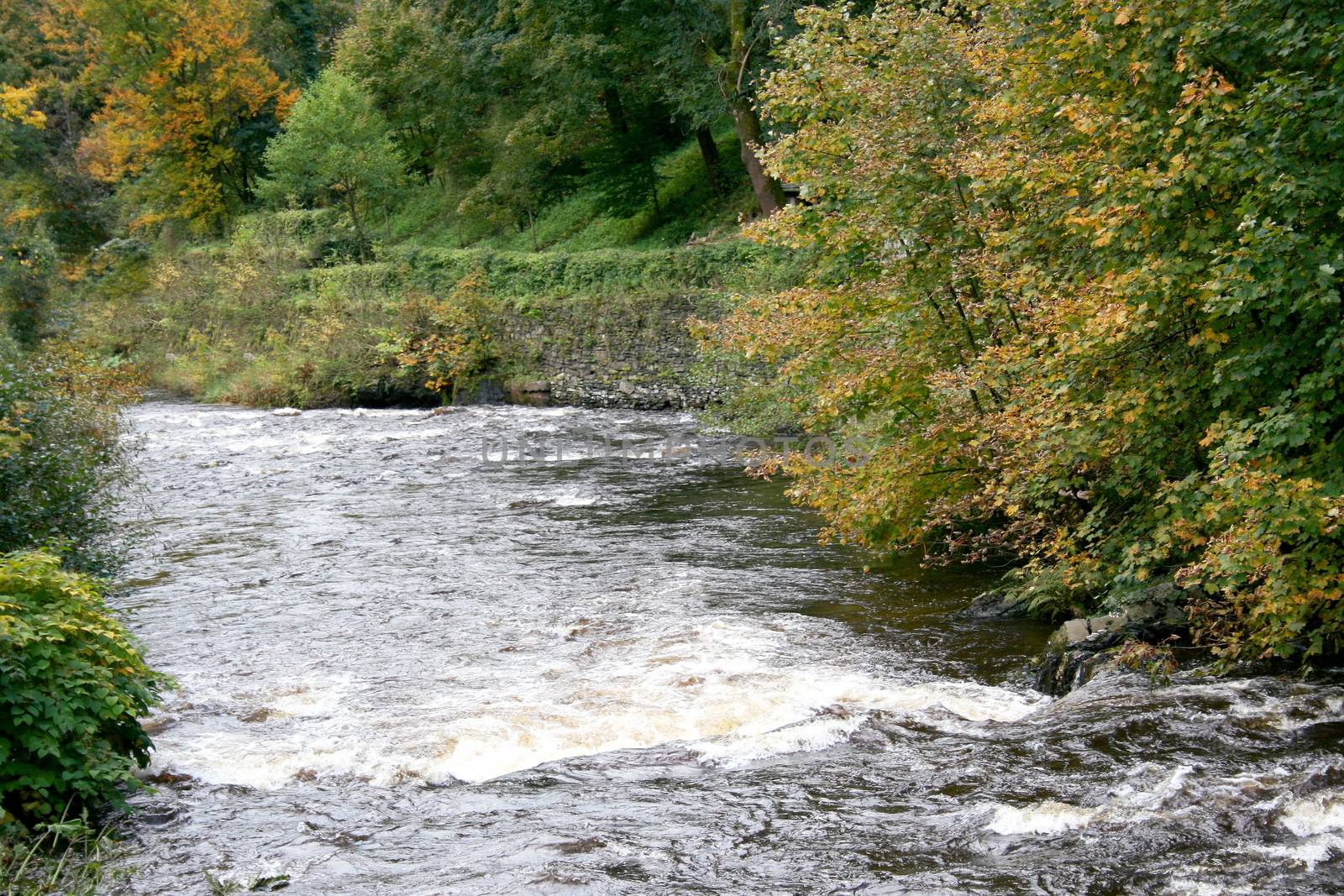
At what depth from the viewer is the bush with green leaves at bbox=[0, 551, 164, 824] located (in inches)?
245

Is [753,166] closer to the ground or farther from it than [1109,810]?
farther from it

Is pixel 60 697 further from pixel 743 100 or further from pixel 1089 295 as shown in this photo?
pixel 743 100

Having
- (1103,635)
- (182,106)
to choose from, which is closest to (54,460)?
(1103,635)

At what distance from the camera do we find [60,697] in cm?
641

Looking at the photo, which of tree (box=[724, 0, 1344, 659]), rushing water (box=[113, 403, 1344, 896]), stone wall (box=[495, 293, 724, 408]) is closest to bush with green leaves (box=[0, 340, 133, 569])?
rushing water (box=[113, 403, 1344, 896])

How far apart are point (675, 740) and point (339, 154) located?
3707 cm

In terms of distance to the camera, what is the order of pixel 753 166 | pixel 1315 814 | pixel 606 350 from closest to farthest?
pixel 1315 814 < pixel 753 166 < pixel 606 350

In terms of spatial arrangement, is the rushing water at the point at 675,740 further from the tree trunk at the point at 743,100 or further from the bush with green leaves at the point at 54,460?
the tree trunk at the point at 743,100

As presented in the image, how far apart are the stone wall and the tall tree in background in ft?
90.0

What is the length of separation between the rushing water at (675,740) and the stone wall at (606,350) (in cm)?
1282

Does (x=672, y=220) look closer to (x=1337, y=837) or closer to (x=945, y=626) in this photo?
(x=945, y=626)

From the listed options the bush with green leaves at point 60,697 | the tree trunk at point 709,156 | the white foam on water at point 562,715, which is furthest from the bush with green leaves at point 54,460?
the tree trunk at point 709,156

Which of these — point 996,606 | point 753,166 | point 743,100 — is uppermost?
point 743,100

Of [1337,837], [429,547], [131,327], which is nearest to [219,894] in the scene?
[1337,837]
